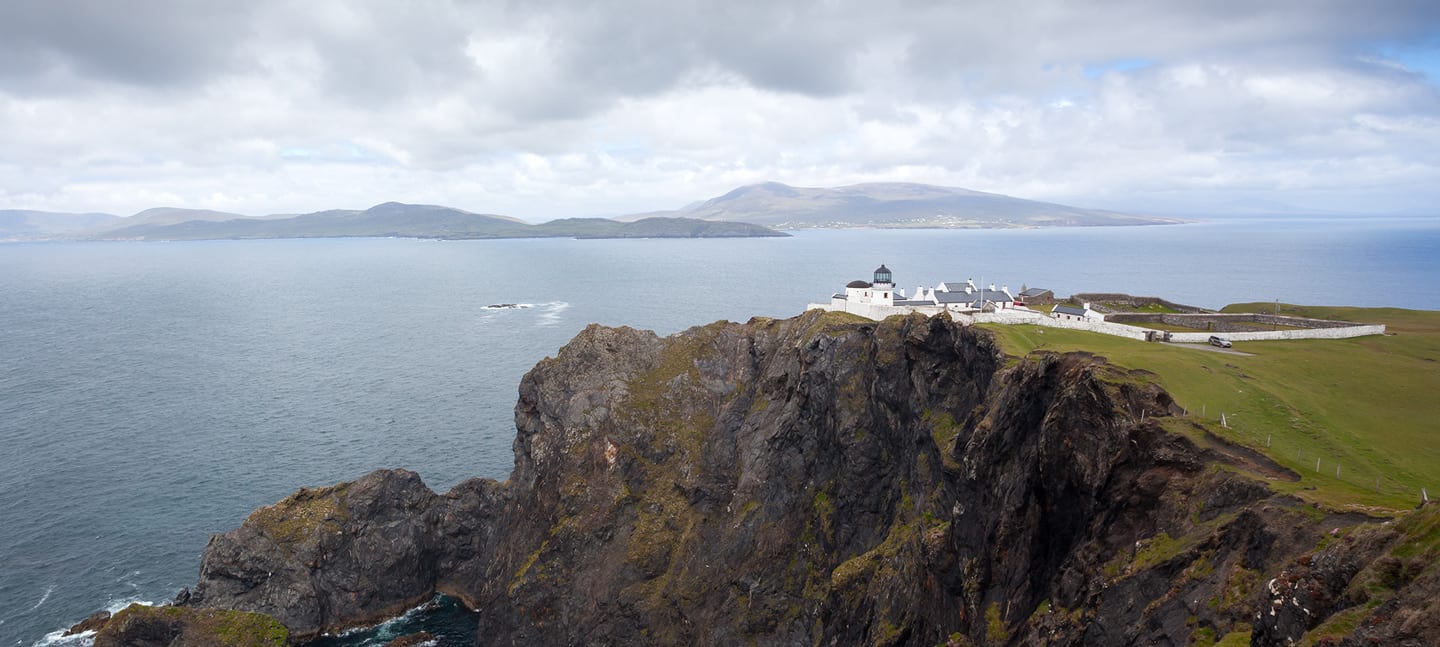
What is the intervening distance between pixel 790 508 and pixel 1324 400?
113 ft

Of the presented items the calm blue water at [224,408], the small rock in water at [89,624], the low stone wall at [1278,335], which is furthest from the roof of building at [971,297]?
the small rock in water at [89,624]

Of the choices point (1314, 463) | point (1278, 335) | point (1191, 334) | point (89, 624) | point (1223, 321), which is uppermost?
point (1223, 321)

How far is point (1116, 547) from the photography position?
29.8m

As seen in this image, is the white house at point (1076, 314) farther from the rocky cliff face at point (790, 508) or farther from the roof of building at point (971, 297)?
the rocky cliff face at point (790, 508)

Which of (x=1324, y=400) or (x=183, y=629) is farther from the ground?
(x=1324, y=400)

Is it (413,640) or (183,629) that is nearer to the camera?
(183,629)

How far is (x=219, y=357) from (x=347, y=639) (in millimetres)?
88400

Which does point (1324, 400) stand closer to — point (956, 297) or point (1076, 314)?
point (1076, 314)

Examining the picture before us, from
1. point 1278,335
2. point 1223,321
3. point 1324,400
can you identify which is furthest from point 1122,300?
point 1324,400

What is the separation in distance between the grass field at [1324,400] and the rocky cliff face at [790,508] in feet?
8.38

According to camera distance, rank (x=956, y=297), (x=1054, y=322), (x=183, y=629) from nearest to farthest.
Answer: (x=183, y=629) < (x=1054, y=322) < (x=956, y=297)

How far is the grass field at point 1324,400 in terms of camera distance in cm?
2852

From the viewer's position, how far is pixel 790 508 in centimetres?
6072

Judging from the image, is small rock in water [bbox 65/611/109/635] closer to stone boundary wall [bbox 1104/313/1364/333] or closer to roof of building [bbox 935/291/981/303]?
roof of building [bbox 935/291/981/303]
